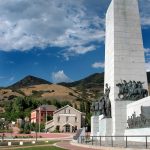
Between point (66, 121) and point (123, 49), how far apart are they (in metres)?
71.3

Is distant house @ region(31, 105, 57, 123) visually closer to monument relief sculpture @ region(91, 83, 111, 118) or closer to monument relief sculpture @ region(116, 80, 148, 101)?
monument relief sculpture @ region(91, 83, 111, 118)

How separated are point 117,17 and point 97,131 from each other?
13028 mm

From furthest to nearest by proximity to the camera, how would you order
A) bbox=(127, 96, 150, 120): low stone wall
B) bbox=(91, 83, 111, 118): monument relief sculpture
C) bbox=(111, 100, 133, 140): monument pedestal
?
bbox=(91, 83, 111, 118): monument relief sculpture
bbox=(111, 100, 133, 140): monument pedestal
bbox=(127, 96, 150, 120): low stone wall

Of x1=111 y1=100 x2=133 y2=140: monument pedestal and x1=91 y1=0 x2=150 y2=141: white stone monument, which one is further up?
x1=91 y1=0 x2=150 y2=141: white stone monument

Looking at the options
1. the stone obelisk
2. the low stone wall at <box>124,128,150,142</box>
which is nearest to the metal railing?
the low stone wall at <box>124,128,150,142</box>

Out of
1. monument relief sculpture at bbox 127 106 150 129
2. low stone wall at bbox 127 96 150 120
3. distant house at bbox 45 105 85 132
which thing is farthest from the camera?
distant house at bbox 45 105 85 132

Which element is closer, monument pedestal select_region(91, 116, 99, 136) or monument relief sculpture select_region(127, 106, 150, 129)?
monument relief sculpture select_region(127, 106, 150, 129)

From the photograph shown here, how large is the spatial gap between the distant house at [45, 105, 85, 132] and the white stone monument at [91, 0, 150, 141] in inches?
2638

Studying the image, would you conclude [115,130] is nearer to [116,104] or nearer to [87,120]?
[116,104]

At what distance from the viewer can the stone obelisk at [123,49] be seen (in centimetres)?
4175

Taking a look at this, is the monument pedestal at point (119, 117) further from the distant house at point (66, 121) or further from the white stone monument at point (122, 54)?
the distant house at point (66, 121)

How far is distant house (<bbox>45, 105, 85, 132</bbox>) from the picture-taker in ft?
363

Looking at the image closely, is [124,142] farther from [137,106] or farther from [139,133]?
[137,106]

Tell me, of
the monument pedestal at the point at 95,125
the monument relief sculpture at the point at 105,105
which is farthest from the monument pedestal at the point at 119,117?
the monument pedestal at the point at 95,125
